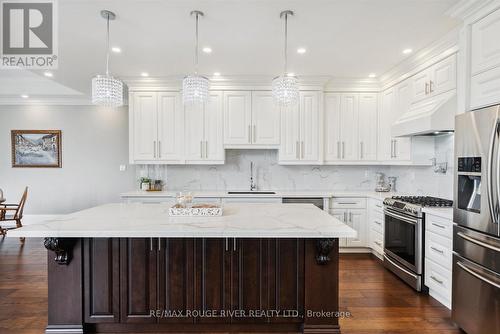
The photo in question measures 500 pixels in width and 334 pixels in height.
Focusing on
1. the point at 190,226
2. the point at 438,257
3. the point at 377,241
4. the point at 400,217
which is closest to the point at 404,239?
the point at 400,217

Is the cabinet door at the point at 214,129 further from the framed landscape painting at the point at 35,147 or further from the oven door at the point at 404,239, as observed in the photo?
the framed landscape painting at the point at 35,147

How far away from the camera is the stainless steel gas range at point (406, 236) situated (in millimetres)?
Answer: 3010

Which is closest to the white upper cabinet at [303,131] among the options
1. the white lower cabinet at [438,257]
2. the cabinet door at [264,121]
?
the cabinet door at [264,121]

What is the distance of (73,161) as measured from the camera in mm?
5809

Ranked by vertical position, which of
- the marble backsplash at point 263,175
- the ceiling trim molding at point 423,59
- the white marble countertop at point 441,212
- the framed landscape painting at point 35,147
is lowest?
the white marble countertop at point 441,212

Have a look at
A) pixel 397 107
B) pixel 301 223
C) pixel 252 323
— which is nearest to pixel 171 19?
pixel 301 223

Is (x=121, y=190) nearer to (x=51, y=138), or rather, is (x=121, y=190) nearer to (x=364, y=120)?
(x=51, y=138)

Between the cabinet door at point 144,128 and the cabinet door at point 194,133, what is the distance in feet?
1.62

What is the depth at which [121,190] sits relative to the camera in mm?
5793

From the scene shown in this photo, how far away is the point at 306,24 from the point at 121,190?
15.7 ft

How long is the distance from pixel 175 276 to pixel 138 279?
29cm

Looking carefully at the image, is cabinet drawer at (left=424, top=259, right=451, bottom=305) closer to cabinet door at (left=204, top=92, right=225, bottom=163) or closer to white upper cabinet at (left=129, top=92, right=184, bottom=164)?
cabinet door at (left=204, top=92, right=225, bottom=163)

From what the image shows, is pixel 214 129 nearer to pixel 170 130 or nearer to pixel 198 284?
pixel 170 130

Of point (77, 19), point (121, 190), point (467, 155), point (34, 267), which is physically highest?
point (77, 19)
